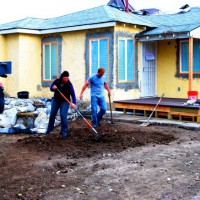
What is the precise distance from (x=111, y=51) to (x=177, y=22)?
3417 mm

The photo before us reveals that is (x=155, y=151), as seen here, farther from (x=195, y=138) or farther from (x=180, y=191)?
(x=180, y=191)

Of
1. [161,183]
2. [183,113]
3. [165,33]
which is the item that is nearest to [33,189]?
[161,183]

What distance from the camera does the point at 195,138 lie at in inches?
438

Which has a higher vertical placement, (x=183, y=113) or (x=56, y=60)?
(x=56, y=60)

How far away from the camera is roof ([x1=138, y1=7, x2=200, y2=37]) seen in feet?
51.2

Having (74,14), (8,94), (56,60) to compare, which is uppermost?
(74,14)

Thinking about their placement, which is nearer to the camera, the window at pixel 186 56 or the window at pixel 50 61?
the window at pixel 186 56

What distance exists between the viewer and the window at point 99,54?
1603cm

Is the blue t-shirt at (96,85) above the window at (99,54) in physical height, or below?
below

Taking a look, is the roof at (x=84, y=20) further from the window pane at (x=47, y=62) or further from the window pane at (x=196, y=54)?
the window pane at (x=196, y=54)

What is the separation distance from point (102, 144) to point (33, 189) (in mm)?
3611

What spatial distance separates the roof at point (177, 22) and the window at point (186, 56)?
32.1 inches

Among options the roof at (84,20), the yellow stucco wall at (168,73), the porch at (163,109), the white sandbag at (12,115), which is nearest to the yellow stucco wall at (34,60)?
the roof at (84,20)

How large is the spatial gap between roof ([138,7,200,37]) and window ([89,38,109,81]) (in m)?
1.54
